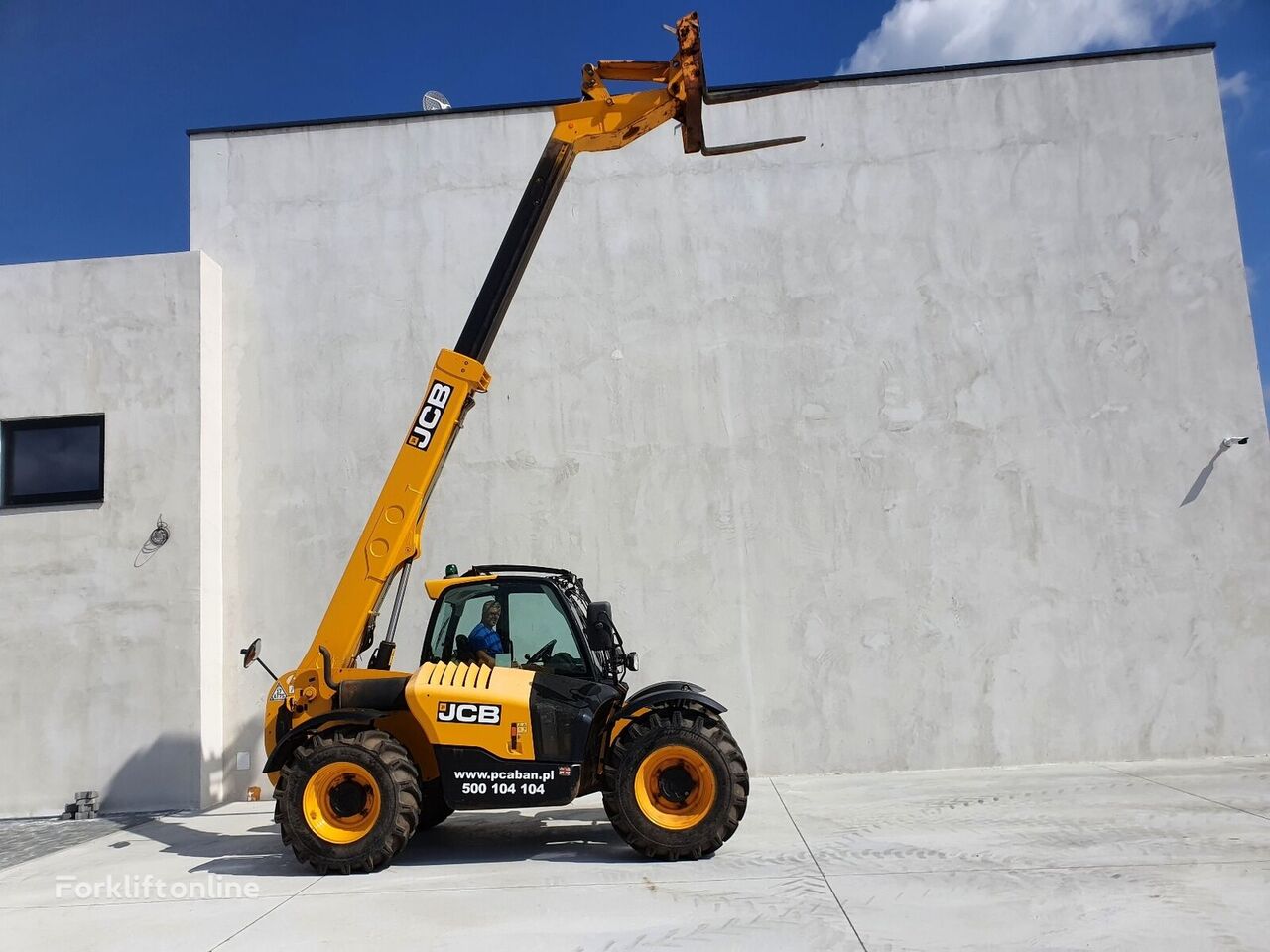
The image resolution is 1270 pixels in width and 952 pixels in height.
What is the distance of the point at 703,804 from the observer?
677 cm

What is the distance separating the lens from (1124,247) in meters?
10.5

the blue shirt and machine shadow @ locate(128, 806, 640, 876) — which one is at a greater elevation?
the blue shirt

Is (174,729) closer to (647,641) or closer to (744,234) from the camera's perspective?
(647,641)

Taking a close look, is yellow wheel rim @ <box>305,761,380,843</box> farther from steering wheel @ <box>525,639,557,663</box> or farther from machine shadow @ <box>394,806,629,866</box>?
steering wheel @ <box>525,639,557,663</box>

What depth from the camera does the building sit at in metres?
10.0

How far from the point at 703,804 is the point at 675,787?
0.23 metres

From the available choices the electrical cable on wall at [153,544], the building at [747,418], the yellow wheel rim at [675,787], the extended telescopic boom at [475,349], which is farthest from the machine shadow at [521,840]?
the electrical cable on wall at [153,544]

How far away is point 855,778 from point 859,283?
5.14m

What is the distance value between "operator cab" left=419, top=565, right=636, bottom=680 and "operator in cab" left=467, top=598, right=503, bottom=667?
21 millimetres

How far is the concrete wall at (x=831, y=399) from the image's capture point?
1009 cm

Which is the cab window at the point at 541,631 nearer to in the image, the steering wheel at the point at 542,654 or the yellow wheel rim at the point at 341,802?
the steering wheel at the point at 542,654

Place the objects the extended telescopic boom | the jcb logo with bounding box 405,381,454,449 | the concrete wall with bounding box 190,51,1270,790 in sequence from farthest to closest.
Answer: the concrete wall with bounding box 190,51,1270,790 < the jcb logo with bounding box 405,381,454,449 < the extended telescopic boom

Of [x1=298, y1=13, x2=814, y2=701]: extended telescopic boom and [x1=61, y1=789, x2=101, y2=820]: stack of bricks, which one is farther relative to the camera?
[x1=61, y1=789, x2=101, y2=820]: stack of bricks

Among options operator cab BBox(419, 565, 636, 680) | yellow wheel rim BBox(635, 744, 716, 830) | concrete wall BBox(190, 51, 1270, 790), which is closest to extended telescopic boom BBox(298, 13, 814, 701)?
operator cab BBox(419, 565, 636, 680)
